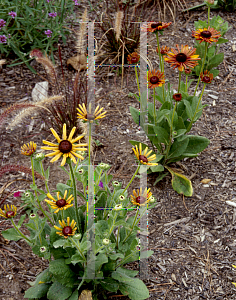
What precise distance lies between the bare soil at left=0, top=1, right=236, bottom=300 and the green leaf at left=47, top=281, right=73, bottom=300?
386mm

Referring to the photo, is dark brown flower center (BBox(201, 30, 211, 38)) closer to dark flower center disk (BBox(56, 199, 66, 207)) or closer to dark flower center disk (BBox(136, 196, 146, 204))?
dark flower center disk (BBox(136, 196, 146, 204))

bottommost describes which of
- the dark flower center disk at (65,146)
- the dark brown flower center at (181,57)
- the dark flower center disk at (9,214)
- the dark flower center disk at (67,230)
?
the dark flower center disk at (9,214)

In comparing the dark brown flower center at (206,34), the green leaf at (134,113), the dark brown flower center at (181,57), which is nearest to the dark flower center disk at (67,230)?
the green leaf at (134,113)

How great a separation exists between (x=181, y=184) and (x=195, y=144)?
33cm

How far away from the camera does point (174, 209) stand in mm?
2578

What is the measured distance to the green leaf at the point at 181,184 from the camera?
257 cm

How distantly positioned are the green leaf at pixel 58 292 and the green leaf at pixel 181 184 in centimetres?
115

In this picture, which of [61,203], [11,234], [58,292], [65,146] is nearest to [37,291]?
[58,292]

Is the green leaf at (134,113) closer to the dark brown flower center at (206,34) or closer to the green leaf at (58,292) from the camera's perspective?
the dark brown flower center at (206,34)

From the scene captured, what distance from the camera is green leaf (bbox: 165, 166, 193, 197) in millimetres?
2570

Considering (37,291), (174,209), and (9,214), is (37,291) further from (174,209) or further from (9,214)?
(174,209)

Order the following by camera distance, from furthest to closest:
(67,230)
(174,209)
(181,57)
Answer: (174,209), (181,57), (67,230)

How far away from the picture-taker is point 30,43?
12.5ft

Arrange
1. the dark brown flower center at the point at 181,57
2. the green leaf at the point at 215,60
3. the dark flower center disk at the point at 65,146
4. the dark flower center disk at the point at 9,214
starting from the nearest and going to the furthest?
the dark flower center disk at the point at 65,146 < the dark flower center disk at the point at 9,214 < the dark brown flower center at the point at 181,57 < the green leaf at the point at 215,60
